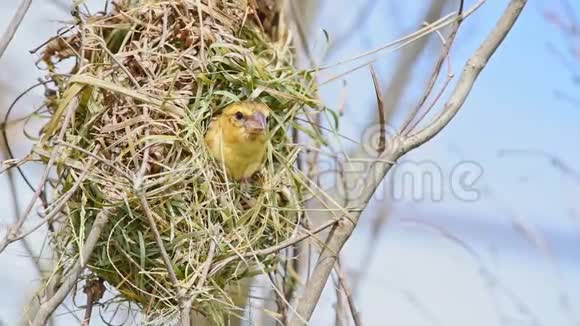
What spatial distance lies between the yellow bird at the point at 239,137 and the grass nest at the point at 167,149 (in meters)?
0.02

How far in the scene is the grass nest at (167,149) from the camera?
1.50 metres

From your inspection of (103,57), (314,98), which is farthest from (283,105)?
(103,57)

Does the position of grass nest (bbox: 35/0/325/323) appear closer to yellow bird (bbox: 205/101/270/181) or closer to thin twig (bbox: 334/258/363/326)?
yellow bird (bbox: 205/101/270/181)

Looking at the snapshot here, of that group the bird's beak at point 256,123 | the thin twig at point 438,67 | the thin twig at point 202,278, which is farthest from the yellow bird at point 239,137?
the thin twig at point 438,67

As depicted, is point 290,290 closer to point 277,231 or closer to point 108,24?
point 277,231

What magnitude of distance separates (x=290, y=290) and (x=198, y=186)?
0.45 meters

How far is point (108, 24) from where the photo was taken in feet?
5.56

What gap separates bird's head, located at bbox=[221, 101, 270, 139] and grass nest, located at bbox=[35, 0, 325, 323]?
1.4 inches

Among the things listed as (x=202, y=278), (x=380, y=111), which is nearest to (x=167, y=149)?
(x=202, y=278)

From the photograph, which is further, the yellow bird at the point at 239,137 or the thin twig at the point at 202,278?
the yellow bird at the point at 239,137

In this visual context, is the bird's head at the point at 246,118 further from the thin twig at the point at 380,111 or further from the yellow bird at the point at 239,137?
the thin twig at the point at 380,111

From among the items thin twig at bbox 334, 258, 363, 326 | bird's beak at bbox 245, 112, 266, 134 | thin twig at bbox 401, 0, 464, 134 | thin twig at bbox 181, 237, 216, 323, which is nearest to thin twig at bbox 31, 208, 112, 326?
thin twig at bbox 181, 237, 216, 323

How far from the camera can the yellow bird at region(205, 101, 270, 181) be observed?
1.57m

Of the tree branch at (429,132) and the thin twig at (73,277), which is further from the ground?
the tree branch at (429,132)
